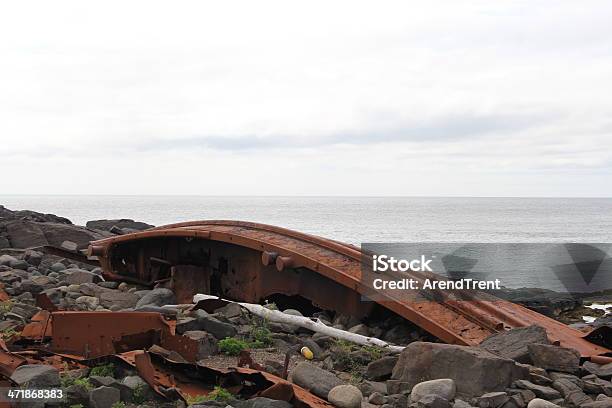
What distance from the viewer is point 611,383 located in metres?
4.07

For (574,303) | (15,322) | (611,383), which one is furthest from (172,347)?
(574,303)

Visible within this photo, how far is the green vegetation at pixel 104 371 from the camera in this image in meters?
3.85

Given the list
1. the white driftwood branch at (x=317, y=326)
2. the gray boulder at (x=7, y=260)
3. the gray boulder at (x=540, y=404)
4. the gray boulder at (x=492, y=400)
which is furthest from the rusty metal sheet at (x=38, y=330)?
the gray boulder at (x=7, y=260)

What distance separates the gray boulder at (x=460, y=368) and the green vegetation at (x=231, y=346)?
1090 millimetres

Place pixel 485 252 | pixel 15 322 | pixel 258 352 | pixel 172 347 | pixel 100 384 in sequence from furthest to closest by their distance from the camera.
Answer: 1. pixel 485 252
2. pixel 15 322
3. pixel 258 352
4. pixel 172 347
5. pixel 100 384

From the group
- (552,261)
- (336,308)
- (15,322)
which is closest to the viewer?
(15,322)

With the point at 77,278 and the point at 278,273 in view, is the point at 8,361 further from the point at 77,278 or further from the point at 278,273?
the point at 77,278

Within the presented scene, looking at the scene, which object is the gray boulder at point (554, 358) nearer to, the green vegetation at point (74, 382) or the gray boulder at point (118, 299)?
the green vegetation at point (74, 382)

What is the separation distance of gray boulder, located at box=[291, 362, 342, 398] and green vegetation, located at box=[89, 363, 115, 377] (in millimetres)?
1019

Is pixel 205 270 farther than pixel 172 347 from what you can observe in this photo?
Yes

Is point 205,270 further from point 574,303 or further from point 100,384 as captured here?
point 574,303

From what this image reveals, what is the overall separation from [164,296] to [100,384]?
3.25 meters
